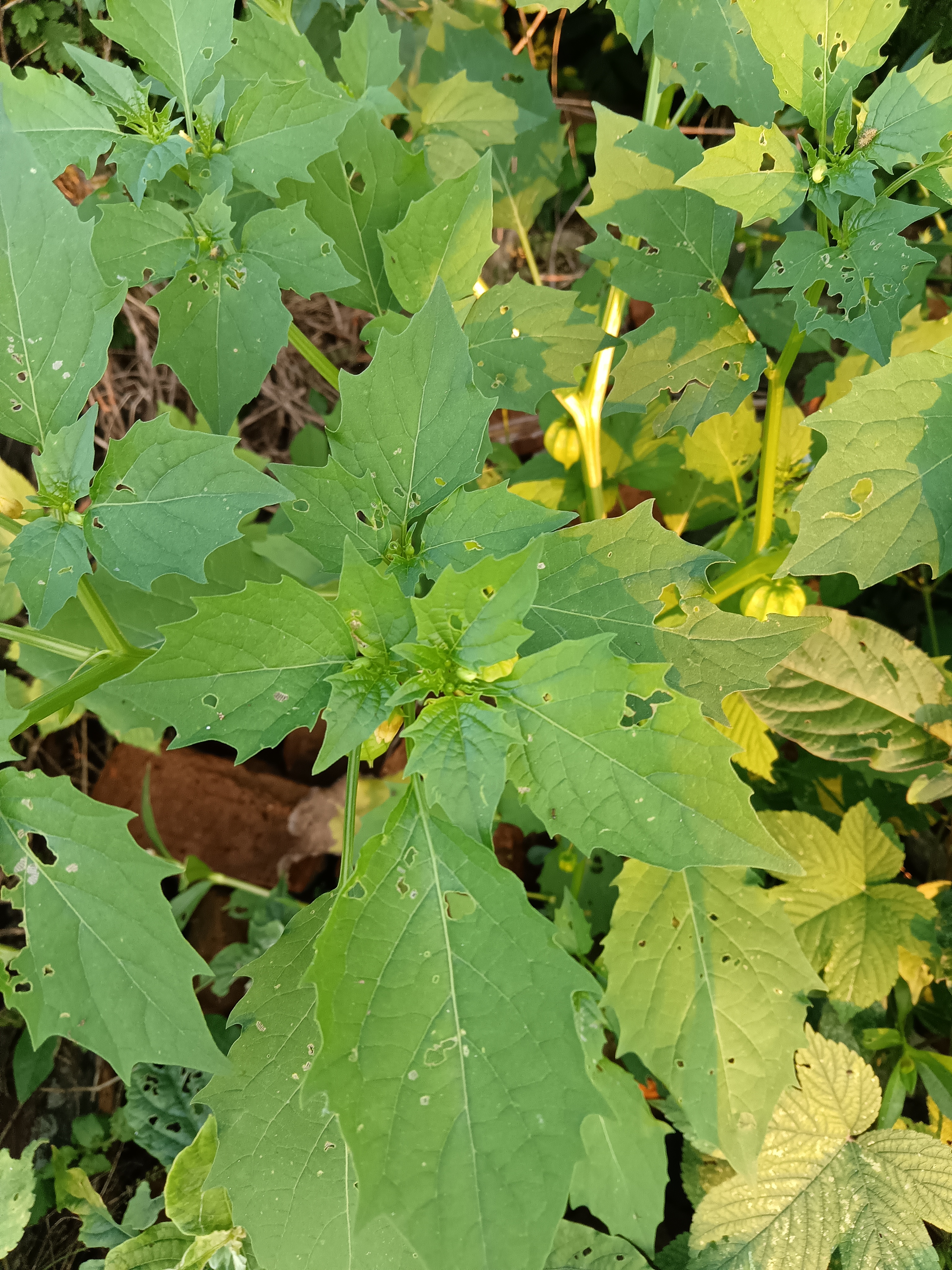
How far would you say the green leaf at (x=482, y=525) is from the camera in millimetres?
1300

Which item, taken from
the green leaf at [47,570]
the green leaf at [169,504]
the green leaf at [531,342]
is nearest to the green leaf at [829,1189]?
the green leaf at [531,342]

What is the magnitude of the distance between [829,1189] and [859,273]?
71.8 inches

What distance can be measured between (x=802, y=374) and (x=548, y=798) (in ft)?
7.27

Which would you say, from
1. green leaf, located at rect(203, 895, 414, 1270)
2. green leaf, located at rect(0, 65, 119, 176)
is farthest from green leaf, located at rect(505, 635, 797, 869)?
green leaf, located at rect(0, 65, 119, 176)

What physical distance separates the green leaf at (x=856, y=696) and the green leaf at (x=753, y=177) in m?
0.93

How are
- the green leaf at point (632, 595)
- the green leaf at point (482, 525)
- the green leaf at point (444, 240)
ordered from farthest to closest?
the green leaf at point (444, 240), the green leaf at point (632, 595), the green leaf at point (482, 525)

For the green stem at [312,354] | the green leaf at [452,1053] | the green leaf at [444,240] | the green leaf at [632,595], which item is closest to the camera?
the green leaf at [452,1053]

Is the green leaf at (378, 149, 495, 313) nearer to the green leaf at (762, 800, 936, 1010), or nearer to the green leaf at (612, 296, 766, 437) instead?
the green leaf at (612, 296, 766, 437)

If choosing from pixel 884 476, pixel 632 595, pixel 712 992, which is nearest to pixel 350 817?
pixel 632 595

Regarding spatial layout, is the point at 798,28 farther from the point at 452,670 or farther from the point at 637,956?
the point at 637,956

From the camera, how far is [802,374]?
2820 mm

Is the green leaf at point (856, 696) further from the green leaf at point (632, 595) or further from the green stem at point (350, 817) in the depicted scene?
the green stem at point (350, 817)

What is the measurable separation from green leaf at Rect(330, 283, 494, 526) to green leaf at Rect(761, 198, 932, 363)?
1.84ft

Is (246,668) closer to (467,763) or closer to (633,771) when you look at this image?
(467,763)
